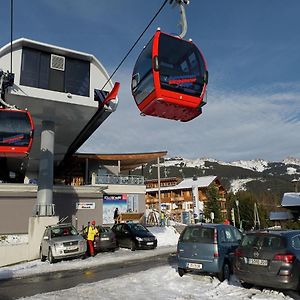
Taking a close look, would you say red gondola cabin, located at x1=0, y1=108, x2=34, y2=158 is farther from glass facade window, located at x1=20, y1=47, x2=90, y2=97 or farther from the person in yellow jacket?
the person in yellow jacket

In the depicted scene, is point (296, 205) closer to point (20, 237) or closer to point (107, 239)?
point (107, 239)

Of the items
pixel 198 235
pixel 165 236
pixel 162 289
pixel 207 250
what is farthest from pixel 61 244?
pixel 165 236

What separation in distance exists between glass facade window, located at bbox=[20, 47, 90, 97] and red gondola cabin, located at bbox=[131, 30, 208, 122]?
37.7 ft

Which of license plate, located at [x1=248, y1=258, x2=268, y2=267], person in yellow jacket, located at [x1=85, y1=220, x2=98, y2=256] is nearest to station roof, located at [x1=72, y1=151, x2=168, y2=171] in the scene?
person in yellow jacket, located at [x1=85, y1=220, x2=98, y2=256]

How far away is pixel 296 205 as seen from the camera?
30.9 m

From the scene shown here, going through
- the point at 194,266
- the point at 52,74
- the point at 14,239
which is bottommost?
the point at 194,266

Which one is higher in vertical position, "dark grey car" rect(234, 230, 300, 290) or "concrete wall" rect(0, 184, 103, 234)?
"concrete wall" rect(0, 184, 103, 234)

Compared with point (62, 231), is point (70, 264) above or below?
below

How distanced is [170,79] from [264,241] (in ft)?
16.3

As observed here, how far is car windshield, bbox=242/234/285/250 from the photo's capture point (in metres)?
9.02

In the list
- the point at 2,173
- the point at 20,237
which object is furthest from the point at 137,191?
the point at 2,173

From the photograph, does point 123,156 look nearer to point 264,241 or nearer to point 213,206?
point 213,206

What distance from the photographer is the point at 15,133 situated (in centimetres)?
1600

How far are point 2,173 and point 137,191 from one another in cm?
1781
